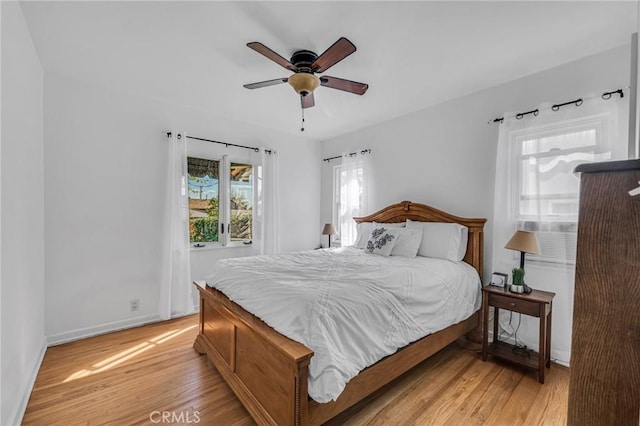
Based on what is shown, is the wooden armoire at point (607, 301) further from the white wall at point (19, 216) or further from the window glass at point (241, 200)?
the window glass at point (241, 200)

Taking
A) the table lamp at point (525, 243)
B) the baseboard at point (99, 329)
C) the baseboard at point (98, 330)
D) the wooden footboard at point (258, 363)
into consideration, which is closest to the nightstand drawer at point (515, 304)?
the table lamp at point (525, 243)

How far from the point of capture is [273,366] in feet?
5.04

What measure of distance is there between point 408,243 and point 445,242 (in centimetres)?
37

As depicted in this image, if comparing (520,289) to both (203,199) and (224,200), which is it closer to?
(224,200)

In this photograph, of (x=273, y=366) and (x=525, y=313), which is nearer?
(x=273, y=366)

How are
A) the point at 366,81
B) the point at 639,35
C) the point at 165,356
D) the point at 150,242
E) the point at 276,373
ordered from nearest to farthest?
the point at 639,35
the point at 276,373
the point at 165,356
the point at 366,81
the point at 150,242

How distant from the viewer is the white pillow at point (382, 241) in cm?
306

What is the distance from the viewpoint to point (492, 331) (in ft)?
9.20

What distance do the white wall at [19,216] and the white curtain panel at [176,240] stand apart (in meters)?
→ 1.06

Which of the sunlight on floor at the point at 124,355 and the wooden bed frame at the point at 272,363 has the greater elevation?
the wooden bed frame at the point at 272,363

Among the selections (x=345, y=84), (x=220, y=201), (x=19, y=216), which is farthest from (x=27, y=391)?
(x=345, y=84)

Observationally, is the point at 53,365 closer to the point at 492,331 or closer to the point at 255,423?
the point at 255,423

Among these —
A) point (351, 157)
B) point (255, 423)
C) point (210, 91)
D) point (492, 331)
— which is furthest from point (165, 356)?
point (351, 157)

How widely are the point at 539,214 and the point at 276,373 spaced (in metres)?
2.55
